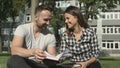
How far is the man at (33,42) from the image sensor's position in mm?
4742

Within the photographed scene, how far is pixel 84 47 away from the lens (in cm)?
565

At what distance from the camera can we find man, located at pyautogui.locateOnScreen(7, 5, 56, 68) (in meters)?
4.74

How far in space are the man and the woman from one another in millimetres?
365

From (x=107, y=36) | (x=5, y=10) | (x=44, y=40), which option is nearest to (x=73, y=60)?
(x=44, y=40)

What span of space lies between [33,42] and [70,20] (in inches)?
24.2

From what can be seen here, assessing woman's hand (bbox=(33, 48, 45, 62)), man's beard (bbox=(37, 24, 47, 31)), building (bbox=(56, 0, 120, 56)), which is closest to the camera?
woman's hand (bbox=(33, 48, 45, 62))

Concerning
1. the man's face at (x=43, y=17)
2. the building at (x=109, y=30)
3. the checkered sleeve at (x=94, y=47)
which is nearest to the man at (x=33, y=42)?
the man's face at (x=43, y=17)

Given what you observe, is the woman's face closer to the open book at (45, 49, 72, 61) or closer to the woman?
the woman

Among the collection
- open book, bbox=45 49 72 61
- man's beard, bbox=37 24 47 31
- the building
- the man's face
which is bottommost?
the building

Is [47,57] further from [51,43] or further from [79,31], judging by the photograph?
[79,31]

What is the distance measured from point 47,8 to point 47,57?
63 cm

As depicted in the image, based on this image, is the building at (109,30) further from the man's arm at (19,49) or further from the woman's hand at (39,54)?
the woman's hand at (39,54)

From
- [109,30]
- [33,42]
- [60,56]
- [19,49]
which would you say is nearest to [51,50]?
[33,42]

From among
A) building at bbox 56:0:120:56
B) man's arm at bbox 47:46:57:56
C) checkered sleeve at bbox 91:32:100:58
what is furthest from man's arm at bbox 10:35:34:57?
building at bbox 56:0:120:56
